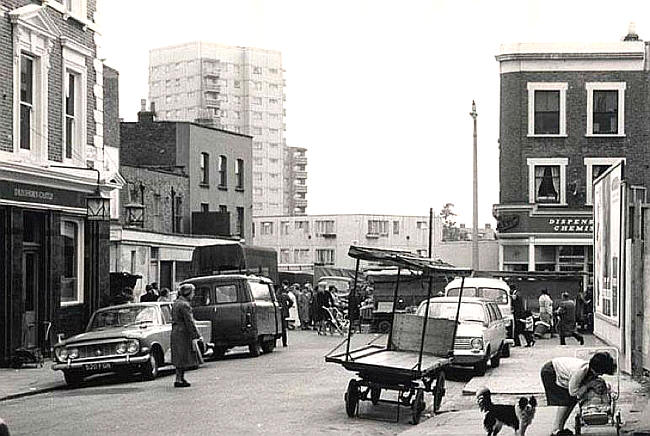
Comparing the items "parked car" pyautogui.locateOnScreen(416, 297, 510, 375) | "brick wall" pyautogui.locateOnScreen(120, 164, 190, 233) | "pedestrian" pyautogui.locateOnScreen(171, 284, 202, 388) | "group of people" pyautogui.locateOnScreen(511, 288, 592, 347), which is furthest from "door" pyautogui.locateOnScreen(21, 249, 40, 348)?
"brick wall" pyautogui.locateOnScreen(120, 164, 190, 233)

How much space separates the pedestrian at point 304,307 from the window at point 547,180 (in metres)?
11.4

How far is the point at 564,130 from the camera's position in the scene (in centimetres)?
4797

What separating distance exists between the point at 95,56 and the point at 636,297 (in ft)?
56.3

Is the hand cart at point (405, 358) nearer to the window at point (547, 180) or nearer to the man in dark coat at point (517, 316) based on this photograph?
the man in dark coat at point (517, 316)

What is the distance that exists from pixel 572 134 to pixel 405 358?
33.4m

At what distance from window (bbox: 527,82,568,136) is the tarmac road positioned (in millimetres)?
27158

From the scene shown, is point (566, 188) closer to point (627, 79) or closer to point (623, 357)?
point (627, 79)

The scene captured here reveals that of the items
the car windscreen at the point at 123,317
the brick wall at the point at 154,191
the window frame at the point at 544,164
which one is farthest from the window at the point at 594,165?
the car windscreen at the point at 123,317

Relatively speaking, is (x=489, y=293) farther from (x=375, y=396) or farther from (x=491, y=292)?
(x=375, y=396)

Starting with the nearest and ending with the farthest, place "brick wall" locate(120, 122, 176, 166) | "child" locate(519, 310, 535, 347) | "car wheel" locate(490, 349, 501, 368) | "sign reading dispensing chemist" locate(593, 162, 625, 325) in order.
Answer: "sign reading dispensing chemist" locate(593, 162, 625, 325)
"car wheel" locate(490, 349, 501, 368)
"child" locate(519, 310, 535, 347)
"brick wall" locate(120, 122, 176, 166)

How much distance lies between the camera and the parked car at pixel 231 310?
86.0ft

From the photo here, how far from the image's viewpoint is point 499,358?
23922 mm

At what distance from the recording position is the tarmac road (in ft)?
47.2

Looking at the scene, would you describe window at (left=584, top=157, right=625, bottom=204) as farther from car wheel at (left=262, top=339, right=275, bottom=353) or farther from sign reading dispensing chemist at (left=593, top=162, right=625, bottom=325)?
car wheel at (left=262, top=339, right=275, bottom=353)
